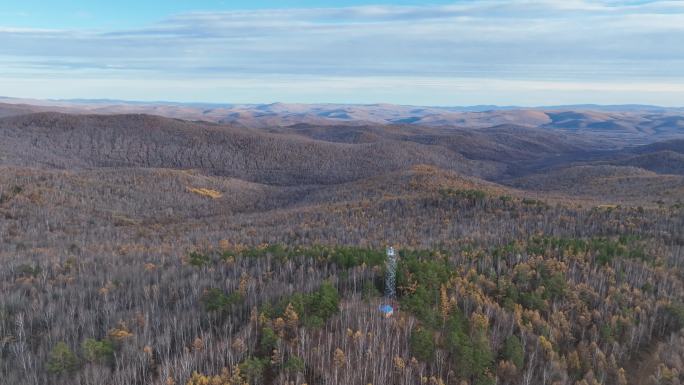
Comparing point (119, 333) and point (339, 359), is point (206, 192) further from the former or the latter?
point (339, 359)

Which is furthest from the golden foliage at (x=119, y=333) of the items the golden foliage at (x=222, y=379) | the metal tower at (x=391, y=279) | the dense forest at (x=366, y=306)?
the metal tower at (x=391, y=279)

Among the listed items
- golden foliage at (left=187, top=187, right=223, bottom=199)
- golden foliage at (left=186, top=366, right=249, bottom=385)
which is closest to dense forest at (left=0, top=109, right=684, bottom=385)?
golden foliage at (left=186, top=366, right=249, bottom=385)

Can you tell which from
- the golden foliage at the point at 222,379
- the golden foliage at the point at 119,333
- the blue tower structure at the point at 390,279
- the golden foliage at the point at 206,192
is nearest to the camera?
the golden foliage at the point at 222,379

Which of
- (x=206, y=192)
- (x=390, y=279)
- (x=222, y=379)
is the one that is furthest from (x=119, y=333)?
(x=206, y=192)

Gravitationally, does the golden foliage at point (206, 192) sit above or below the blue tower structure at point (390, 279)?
below

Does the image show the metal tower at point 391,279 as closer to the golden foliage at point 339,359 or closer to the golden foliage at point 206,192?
the golden foliage at point 339,359

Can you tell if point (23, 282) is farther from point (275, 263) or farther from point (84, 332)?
point (275, 263)

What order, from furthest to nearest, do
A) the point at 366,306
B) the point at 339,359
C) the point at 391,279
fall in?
1. the point at 391,279
2. the point at 366,306
3. the point at 339,359

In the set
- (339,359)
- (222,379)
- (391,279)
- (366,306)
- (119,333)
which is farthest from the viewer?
(391,279)

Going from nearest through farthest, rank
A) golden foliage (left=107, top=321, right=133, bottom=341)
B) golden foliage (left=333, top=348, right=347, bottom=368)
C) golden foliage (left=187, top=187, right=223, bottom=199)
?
golden foliage (left=333, top=348, right=347, bottom=368)
golden foliage (left=107, top=321, right=133, bottom=341)
golden foliage (left=187, top=187, right=223, bottom=199)

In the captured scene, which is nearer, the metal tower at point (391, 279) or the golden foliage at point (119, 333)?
the golden foliage at point (119, 333)

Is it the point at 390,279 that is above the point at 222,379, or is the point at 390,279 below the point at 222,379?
above

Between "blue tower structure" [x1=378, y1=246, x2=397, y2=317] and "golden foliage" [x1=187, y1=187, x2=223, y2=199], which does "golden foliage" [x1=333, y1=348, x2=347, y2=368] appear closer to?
"blue tower structure" [x1=378, y1=246, x2=397, y2=317]
